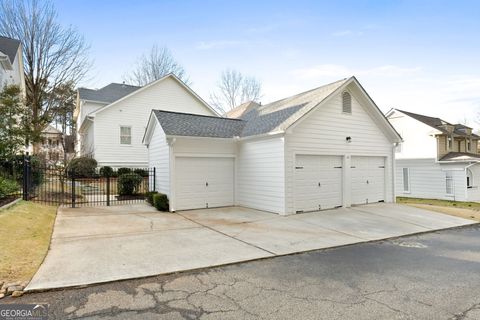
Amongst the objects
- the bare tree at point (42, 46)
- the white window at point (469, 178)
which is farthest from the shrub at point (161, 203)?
the white window at point (469, 178)

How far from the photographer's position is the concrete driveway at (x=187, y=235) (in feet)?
16.7

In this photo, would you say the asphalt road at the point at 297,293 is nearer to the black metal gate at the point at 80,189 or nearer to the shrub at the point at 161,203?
the shrub at the point at 161,203

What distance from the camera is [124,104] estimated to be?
66.8ft

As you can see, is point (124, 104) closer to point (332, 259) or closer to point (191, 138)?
point (191, 138)

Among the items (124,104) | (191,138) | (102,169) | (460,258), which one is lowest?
(460,258)

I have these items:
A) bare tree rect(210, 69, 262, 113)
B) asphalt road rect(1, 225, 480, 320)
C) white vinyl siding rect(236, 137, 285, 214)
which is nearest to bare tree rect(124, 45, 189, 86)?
bare tree rect(210, 69, 262, 113)

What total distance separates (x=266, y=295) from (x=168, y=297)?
1.34 metres

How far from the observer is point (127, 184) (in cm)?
1412

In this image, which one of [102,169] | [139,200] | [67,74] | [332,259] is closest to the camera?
[332,259]

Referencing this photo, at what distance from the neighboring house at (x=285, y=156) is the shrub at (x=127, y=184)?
136 centimetres

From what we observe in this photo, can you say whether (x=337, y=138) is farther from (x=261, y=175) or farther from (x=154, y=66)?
(x=154, y=66)

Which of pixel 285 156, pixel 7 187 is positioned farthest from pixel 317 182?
pixel 7 187

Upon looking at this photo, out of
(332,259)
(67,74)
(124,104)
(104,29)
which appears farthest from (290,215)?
(67,74)

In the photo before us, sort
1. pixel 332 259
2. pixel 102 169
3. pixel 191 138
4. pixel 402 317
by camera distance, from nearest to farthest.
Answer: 1. pixel 402 317
2. pixel 332 259
3. pixel 191 138
4. pixel 102 169
